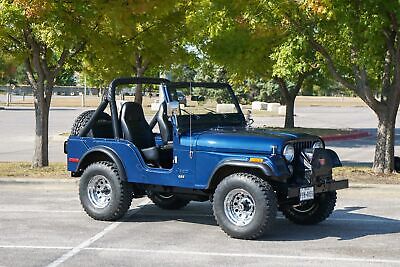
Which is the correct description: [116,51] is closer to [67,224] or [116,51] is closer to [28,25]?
[28,25]

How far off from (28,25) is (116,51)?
2270mm

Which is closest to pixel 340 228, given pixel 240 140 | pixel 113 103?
pixel 240 140

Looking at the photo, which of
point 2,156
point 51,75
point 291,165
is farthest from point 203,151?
point 2,156

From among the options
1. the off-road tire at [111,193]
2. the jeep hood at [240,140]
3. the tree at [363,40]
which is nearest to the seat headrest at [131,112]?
the off-road tire at [111,193]

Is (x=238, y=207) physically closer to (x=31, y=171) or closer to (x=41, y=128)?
(x=31, y=171)

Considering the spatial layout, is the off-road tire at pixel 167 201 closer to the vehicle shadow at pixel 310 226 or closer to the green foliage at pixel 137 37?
the vehicle shadow at pixel 310 226

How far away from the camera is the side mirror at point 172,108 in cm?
866

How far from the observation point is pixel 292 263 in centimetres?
714

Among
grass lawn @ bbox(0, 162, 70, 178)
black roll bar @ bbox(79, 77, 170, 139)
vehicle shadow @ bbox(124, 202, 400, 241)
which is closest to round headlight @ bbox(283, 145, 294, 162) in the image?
vehicle shadow @ bbox(124, 202, 400, 241)

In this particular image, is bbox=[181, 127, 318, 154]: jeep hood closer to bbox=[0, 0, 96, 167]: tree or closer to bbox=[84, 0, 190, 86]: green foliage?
bbox=[84, 0, 190, 86]: green foliage

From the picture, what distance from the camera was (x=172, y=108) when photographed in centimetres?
872

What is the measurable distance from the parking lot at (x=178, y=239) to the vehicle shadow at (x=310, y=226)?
13mm

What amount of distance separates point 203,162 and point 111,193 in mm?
1616

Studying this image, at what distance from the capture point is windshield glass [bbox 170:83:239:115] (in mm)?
9336
